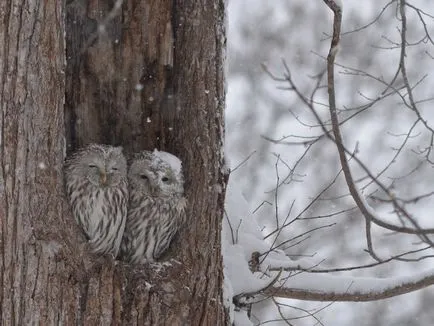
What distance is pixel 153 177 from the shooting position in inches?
193

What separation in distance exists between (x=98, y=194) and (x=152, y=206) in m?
0.35

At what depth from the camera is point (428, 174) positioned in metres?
16.0

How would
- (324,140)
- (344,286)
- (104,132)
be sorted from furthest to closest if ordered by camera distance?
(324,140), (104,132), (344,286)

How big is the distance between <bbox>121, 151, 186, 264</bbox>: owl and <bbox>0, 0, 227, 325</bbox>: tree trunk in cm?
11

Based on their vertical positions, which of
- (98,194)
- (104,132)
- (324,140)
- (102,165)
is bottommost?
(98,194)

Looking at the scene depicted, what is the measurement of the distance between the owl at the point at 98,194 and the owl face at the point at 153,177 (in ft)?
0.42

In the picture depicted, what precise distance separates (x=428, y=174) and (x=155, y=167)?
11782 mm

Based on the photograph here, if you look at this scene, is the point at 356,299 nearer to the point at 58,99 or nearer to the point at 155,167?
the point at 155,167

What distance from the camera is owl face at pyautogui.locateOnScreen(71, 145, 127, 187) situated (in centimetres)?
467

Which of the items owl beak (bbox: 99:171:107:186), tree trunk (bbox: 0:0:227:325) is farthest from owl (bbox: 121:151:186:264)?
owl beak (bbox: 99:171:107:186)

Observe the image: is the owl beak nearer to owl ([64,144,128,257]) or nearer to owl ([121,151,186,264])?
owl ([64,144,128,257])

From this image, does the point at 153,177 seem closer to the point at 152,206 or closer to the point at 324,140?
the point at 152,206

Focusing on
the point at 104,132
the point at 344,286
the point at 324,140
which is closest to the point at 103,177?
the point at 104,132

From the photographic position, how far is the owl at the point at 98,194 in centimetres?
463
